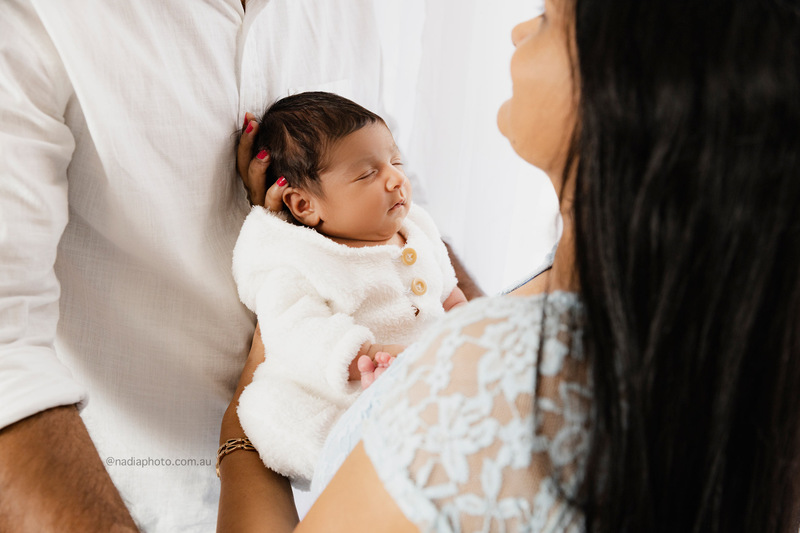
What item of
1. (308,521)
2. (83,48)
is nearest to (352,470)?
(308,521)

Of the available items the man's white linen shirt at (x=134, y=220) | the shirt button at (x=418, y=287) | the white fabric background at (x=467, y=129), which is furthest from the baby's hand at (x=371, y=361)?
the white fabric background at (x=467, y=129)

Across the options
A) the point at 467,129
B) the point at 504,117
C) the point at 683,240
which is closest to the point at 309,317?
the point at 504,117

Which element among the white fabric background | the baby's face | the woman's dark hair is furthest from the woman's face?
the white fabric background

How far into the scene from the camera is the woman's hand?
1208mm

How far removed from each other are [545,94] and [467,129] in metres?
1.44

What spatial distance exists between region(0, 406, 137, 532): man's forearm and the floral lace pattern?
46 centimetres

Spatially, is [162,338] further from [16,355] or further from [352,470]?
[352,470]

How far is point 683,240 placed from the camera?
0.54 meters

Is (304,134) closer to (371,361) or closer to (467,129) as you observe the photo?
(371,361)

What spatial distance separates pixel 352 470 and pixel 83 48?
83cm

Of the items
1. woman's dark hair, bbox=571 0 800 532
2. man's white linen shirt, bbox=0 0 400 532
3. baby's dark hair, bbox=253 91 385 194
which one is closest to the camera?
woman's dark hair, bbox=571 0 800 532

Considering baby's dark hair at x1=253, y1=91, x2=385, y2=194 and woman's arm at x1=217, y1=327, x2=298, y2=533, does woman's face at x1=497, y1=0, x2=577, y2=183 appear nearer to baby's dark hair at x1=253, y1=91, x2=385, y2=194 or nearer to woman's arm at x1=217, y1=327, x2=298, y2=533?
baby's dark hair at x1=253, y1=91, x2=385, y2=194

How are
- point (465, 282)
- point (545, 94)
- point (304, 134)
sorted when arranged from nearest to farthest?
point (545, 94) < point (304, 134) < point (465, 282)

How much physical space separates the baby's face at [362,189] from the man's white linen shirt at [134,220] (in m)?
0.21
